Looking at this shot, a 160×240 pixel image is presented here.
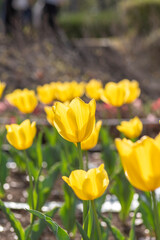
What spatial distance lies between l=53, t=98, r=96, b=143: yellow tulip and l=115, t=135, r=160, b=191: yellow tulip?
28cm

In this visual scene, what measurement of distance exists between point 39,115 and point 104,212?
2.39 meters

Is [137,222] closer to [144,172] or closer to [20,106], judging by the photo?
[20,106]

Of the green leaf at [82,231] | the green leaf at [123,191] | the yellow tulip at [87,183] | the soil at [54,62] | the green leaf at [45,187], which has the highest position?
the yellow tulip at [87,183]

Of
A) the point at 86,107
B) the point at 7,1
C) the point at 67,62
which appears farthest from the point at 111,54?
the point at 86,107

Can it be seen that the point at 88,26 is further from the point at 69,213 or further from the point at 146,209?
the point at 146,209

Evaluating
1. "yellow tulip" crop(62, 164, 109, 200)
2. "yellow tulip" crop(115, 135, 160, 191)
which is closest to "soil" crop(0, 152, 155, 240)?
"yellow tulip" crop(62, 164, 109, 200)

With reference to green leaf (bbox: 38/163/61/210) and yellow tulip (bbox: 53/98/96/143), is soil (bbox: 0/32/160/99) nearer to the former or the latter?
green leaf (bbox: 38/163/61/210)

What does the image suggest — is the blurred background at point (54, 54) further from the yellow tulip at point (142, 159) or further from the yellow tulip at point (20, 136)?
the yellow tulip at point (142, 159)

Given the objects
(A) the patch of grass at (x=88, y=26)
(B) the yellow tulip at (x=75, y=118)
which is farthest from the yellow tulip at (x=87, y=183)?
(A) the patch of grass at (x=88, y=26)

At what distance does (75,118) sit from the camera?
1121 millimetres

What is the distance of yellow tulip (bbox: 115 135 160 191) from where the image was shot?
33.5 inches

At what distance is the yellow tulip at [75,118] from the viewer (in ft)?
3.67

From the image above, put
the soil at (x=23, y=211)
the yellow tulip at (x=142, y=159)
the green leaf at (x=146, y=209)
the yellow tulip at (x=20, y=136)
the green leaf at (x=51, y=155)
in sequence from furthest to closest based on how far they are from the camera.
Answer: the green leaf at (x=51, y=155)
the soil at (x=23, y=211)
the green leaf at (x=146, y=209)
the yellow tulip at (x=20, y=136)
the yellow tulip at (x=142, y=159)

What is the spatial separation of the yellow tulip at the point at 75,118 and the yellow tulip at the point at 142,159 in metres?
0.28
